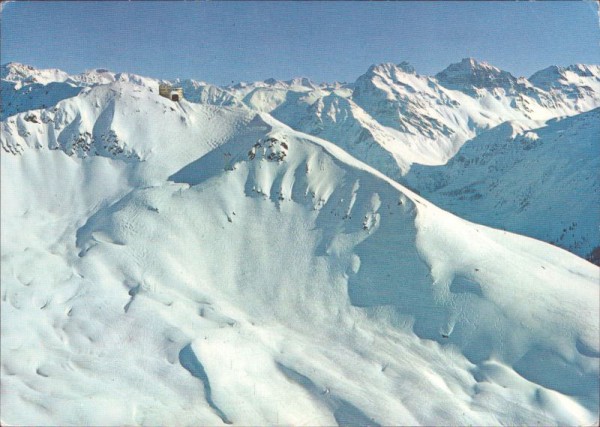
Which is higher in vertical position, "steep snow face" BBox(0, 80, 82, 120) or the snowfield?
"steep snow face" BBox(0, 80, 82, 120)

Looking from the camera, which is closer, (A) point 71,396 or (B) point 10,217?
(A) point 71,396

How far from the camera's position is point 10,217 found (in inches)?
2805

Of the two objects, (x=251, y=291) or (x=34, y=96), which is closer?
(x=251, y=291)

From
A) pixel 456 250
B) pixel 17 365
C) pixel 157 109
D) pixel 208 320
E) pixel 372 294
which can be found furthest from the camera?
pixel 157 109

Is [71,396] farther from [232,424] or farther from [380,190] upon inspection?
[380,190]

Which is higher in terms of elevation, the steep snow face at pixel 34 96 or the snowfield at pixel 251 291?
the steep snow face at pixel 34 96

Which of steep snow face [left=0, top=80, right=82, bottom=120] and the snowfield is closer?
the snowfield

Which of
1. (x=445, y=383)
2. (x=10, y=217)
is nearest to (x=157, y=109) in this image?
(x=10, y=217)

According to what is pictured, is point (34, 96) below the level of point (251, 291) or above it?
above

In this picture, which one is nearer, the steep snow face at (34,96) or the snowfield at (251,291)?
the snowfield at (251,291)

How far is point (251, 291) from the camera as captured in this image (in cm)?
6938

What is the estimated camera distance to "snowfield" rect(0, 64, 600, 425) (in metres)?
52.3

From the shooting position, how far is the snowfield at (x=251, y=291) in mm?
52344

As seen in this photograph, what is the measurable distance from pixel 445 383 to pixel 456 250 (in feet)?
78.3
